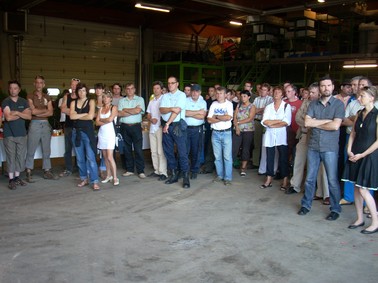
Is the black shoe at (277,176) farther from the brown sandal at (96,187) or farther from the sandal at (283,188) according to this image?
the brown sandal at (96,187)

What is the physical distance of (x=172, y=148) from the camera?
6.81 m

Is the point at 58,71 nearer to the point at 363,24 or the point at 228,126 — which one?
the point at 228,126

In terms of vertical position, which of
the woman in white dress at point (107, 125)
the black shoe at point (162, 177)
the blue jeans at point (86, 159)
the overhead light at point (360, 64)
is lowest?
the black shoe at point (162, 177)

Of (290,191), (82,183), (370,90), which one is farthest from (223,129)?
(370,90)

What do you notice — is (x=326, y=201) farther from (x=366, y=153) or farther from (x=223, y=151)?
(x=223, y=151)

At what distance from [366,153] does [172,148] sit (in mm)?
3237

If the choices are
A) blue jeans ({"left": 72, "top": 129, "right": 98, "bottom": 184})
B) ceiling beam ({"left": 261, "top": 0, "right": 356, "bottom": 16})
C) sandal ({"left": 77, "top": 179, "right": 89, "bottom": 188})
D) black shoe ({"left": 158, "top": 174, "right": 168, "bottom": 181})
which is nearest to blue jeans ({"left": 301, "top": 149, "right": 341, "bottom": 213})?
black shoe ({"left": 158, "top": 174, "right": 168, "bottom": 181})

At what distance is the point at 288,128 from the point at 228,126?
101 cm

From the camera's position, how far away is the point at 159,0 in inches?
529

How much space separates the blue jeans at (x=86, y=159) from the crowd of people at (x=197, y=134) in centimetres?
2

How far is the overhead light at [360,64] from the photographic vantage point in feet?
44.4

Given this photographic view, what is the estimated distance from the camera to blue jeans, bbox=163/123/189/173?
6605 mm

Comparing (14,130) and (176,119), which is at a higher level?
(176,119)

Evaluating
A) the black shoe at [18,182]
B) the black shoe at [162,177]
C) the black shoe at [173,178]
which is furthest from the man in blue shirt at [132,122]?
the black shoe at [18,182]
